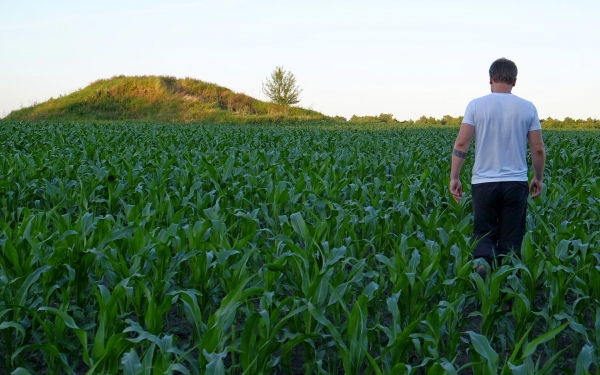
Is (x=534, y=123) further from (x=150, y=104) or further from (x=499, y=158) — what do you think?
(x=150, y=104)

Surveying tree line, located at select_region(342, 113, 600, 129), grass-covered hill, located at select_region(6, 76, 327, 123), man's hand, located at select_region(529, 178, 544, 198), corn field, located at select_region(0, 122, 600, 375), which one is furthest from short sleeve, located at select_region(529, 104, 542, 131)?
tree line, located at select_region(342, 113, 600, 129)

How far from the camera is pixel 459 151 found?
493 cm

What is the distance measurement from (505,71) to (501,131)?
447 millimetres

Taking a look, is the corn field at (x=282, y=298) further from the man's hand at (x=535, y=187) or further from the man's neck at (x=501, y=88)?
the man's neck at (x=501, y=88)

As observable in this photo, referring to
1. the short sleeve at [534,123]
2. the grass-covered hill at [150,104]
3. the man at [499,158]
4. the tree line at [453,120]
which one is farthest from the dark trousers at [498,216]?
the tree line at [453,120]

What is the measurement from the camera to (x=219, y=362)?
2428mm

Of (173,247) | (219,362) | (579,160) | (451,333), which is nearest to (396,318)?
(451,333)

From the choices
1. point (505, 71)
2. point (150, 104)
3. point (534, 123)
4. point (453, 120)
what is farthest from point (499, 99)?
point (453, 120)

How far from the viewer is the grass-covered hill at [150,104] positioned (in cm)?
4241

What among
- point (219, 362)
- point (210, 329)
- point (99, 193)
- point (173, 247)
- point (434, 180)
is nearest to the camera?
point (219, 362)

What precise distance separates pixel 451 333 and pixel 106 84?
153ft

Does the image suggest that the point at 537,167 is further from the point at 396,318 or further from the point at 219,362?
the point at 219,362

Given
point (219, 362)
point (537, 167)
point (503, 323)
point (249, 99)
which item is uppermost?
A: point (249, 99)

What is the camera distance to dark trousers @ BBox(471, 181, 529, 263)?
4.82m
